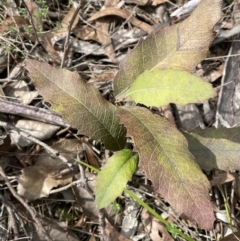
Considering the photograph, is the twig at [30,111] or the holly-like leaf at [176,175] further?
the twig at [30,111]

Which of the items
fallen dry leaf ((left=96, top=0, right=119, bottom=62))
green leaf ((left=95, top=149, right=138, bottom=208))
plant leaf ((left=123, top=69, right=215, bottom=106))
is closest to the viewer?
plant leaf ((left=123, top=69, right=215, bottom=106))

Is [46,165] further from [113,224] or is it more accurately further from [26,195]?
[113,224]

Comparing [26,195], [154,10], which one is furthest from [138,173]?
[154,10]

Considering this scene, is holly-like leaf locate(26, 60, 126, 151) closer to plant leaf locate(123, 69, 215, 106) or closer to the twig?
plant leaf locate(123, 69, 215, 106)

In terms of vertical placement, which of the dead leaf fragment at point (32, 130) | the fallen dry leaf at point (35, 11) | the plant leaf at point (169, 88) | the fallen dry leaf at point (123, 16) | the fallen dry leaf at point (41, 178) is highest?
the fallen dry leaf at point (35, 11)

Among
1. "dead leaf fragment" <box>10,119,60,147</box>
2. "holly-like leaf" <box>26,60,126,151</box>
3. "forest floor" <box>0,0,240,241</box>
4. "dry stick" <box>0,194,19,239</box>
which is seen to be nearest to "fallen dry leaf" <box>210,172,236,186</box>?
"forest floor" <box>0,0,240,241</box>

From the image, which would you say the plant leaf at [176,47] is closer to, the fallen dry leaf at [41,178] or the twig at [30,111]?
the twig at [30,111]

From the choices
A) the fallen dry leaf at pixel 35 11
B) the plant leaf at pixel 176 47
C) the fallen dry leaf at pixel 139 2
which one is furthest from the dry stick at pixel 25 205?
the fallen dry leaf at pixel 139 2
